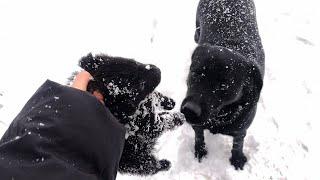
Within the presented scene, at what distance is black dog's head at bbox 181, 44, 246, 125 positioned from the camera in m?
2.61

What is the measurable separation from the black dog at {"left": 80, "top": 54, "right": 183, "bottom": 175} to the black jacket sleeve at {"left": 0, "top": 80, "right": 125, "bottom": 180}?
31 centimetres

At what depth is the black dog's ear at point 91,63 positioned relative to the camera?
2.18 meters

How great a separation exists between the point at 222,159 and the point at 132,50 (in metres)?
1.68

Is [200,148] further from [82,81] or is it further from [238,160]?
[82,81]

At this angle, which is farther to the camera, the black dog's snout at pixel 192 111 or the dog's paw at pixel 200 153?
the dog's paw at pixel 200 153

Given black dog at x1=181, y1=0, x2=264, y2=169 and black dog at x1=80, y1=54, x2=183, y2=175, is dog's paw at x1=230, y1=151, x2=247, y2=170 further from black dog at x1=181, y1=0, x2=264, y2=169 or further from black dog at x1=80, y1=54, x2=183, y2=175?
black dog at x1=80, y1=54, x2=183, y2=175

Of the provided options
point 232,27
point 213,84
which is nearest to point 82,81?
point 213,84

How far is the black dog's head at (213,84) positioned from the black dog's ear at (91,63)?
2.41 ft

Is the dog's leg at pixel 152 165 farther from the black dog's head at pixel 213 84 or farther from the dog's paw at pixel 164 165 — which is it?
the black dog's head at pixel 213 84

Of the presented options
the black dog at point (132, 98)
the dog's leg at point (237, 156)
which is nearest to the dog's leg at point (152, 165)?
the black dog at point (132, 98)

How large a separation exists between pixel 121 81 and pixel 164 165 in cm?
134

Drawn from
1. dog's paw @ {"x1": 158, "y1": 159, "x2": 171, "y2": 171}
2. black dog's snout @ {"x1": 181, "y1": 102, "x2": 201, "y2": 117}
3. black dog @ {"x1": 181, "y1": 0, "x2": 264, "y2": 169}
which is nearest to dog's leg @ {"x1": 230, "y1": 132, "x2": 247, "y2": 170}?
black dog @ {"x1": 181, "y1": 0, "x2": 264, "y2": 169}

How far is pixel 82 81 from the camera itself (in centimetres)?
197

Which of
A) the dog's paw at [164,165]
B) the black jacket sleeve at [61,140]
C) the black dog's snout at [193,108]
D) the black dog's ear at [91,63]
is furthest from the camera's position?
the dog's paw at [164,165]
